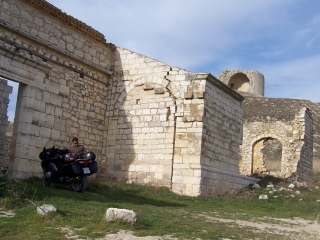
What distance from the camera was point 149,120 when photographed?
12.4 meters

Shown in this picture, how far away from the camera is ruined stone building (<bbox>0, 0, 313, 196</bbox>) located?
10375mm

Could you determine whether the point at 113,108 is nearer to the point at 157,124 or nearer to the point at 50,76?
the point at 157,124

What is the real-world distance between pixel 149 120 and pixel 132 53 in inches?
87.5

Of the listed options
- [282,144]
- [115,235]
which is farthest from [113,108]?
[282,144]

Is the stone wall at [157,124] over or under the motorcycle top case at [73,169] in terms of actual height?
over

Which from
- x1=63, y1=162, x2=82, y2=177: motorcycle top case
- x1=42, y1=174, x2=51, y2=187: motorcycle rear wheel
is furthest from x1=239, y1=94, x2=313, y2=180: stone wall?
x1=42, y1=174, x2=51, y2=187: motorcycle rear wheel

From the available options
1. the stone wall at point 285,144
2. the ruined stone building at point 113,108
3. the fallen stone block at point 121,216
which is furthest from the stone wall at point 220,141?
the fallen stone block at point 121,216

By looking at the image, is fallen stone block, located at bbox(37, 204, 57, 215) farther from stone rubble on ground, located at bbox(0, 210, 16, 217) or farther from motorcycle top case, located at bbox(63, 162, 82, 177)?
motorcycle top case, located at bbox(63, 162, 82, 177)

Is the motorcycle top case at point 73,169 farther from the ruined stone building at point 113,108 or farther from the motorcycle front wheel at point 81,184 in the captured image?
the ruined stone building at point 113,108

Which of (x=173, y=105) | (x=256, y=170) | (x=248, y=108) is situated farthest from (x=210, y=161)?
(x=248, y=108)

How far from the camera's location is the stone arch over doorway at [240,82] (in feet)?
130

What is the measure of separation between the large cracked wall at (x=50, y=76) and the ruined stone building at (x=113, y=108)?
3 centimetres

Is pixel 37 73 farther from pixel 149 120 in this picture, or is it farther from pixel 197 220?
pixel 197 220

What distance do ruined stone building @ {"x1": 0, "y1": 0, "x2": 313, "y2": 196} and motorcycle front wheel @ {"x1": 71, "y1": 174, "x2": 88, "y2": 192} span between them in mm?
1411
